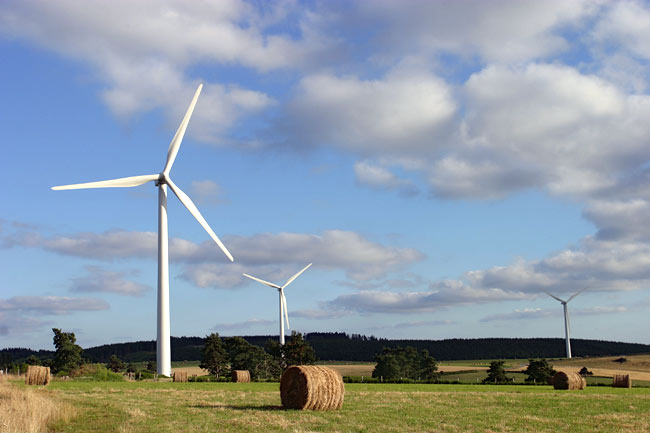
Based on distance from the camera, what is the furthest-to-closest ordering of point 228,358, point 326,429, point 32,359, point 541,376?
point 32,359, point 228,358, point 541,376, point 326,429

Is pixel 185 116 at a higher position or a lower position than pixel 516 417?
higher

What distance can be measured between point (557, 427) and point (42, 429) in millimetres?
18325

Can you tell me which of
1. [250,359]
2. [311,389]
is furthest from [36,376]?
[250,359]

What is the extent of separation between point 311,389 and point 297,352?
71962mm

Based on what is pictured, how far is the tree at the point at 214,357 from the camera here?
338ft

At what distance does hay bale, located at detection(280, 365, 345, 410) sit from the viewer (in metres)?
28.7

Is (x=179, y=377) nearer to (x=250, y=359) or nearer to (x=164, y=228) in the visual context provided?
(x=164, y=228)

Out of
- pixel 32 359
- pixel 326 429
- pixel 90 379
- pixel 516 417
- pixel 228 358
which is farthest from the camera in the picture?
pixel 32 359

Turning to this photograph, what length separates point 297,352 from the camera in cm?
9925

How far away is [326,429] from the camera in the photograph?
72.4ft

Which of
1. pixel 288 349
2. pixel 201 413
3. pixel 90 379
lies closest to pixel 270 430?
pixel 201 413

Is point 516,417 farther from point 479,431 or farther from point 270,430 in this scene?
point 270,430

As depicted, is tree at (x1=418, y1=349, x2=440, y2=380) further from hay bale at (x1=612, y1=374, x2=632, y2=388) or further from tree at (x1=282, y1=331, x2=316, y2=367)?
hay bale at (x1=612, y1=374, x2=632, y2=388)

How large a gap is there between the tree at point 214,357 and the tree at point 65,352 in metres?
20.6
